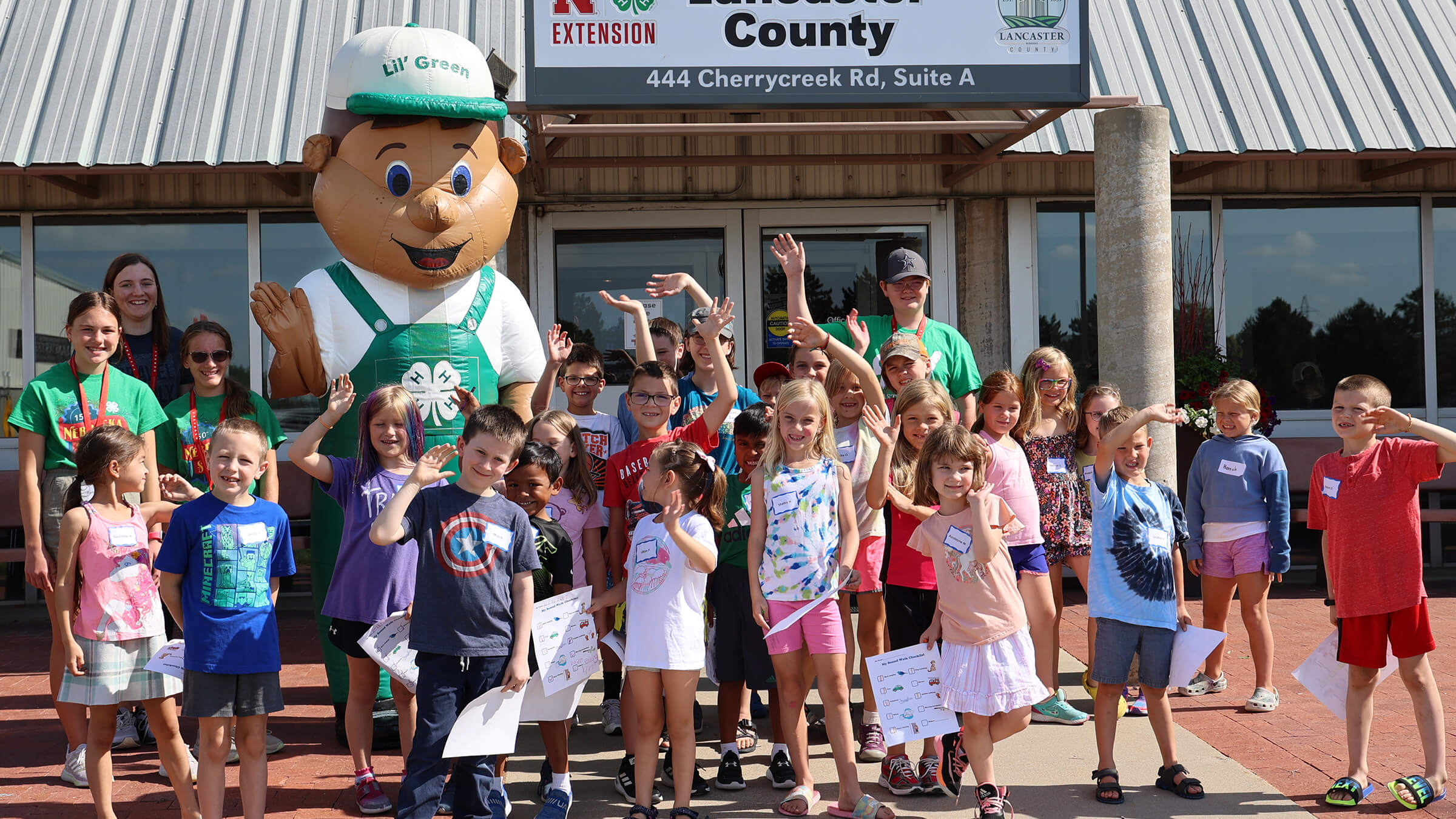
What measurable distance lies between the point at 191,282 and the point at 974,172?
A: 5.67 meters

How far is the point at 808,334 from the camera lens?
4.28 m

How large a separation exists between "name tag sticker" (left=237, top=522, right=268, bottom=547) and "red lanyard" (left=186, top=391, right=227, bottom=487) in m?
1.20

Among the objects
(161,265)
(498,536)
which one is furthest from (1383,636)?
(161,265)

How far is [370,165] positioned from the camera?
15.2 ft

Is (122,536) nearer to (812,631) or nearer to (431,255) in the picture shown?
(431,255)

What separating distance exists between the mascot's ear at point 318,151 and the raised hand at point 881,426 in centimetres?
242

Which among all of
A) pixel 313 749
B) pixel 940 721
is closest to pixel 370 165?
pixel 313 749

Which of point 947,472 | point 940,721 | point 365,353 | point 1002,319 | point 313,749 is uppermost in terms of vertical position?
point 1002,319

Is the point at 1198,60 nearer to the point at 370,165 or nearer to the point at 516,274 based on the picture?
the point at 516,274

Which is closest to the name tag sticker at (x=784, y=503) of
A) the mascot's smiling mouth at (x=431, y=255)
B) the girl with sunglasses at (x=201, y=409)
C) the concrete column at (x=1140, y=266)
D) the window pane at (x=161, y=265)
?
the mascot's smiling mouth at (x=431, y=255)

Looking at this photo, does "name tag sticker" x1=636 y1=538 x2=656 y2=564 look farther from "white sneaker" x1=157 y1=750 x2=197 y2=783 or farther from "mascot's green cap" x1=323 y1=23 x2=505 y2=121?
"mascot's green cap" x1=323 y1=23 x2=505 y2=121

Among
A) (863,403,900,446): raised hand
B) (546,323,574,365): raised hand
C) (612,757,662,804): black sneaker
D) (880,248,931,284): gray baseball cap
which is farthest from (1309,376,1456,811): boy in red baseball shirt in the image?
(546,323,574,365): raised hand

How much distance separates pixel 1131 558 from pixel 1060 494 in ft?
3.31

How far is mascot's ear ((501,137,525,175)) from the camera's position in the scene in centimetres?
495
